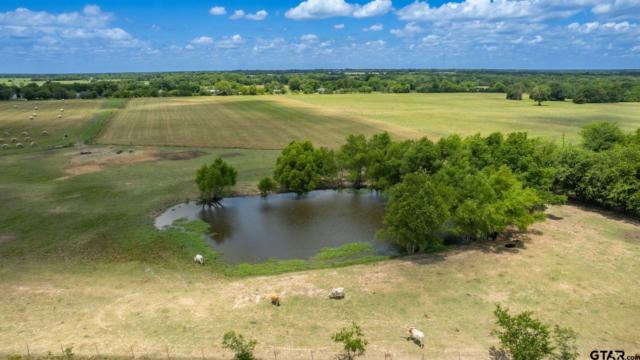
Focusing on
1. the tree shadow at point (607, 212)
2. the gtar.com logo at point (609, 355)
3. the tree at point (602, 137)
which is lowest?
the gtar.com logo at point (609, 355)

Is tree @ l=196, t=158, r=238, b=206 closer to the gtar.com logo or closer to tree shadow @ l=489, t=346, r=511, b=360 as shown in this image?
tree shadow @ l=489, t=346, r=511, b=360

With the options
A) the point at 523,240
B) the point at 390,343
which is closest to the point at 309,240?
the point at 390,343

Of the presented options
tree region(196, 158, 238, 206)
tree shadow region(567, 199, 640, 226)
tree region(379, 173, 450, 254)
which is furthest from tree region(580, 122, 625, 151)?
tree region(196, 158, 238, 206)

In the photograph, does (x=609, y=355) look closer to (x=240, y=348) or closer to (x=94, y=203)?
(x=240, y=348)

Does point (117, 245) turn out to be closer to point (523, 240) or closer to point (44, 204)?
point (44, 204)

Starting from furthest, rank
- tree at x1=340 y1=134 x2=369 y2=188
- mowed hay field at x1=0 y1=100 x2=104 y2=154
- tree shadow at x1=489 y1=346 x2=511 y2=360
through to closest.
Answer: mowed hay field at x1=0 y1=100 x2=104 y2=154
tree at x1=340 y1=134 x2=369 y2=188
tree shadow at x1=489 y1=346 x2=511 y2=360

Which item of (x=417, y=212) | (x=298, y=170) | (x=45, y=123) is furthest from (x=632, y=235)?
(x=45, y=123)

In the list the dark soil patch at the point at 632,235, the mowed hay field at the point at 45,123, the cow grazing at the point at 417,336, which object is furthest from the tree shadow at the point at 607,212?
the mowed hay field at the point at 45,123

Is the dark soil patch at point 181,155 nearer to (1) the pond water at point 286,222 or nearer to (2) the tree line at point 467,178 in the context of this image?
(2) the tree line at point 467,178
